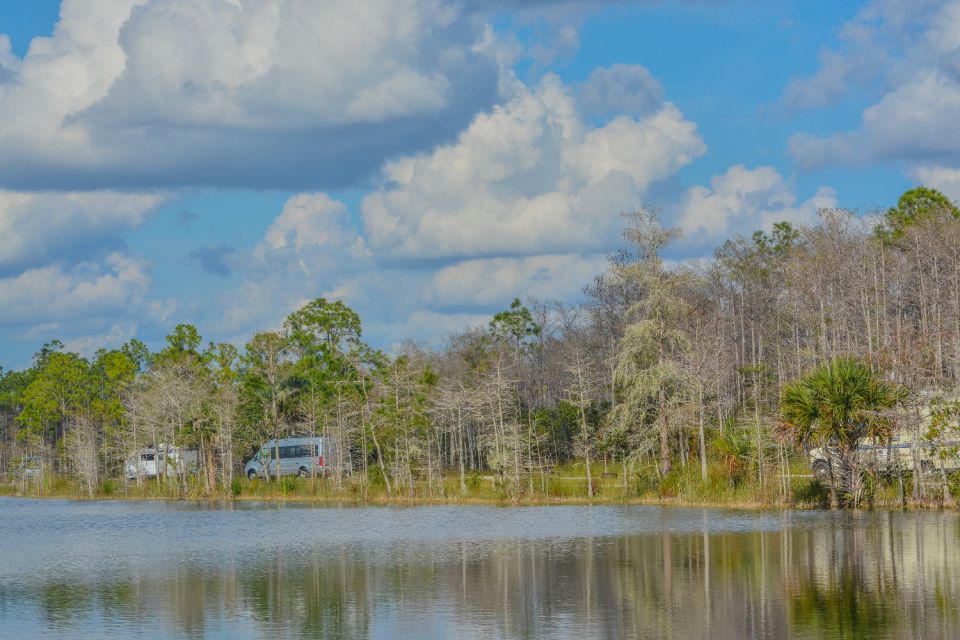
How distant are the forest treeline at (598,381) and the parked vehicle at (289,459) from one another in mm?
1382

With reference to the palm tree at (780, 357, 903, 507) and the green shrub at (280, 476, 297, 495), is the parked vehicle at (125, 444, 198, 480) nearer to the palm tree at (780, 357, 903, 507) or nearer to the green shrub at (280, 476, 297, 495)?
the green shrub at (280, 476, 297, 495)

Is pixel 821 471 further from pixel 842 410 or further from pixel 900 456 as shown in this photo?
pixel 842 410

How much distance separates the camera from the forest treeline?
2315 inches

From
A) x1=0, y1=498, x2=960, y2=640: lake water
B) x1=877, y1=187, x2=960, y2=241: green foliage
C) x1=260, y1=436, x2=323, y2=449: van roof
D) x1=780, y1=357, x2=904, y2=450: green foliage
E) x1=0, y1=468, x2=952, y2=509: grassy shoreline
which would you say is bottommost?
x1=0, y1=498, x2=960, y2=640: lake water

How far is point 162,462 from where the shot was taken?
90.9m

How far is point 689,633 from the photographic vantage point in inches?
921

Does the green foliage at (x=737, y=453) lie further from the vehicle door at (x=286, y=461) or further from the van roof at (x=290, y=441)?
the vehicle door at (x=286, y=461)

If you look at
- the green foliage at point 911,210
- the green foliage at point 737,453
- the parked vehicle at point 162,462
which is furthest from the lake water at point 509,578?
the green foliage at point 911,210

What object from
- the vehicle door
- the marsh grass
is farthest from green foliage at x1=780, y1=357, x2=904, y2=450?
the vehicle door

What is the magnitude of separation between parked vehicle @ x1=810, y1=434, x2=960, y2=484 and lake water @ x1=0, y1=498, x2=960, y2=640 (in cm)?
296

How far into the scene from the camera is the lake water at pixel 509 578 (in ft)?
82.4

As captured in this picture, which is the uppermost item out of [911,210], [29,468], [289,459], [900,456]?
[911,210]

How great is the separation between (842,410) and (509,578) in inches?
751

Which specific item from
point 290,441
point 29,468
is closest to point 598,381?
point 290,441
